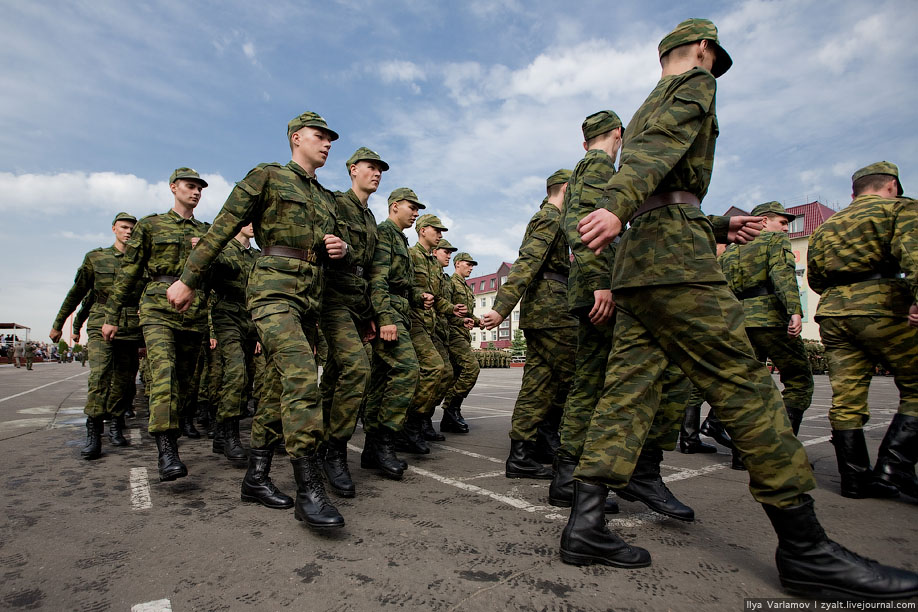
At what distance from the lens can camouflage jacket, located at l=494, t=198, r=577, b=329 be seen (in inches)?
150

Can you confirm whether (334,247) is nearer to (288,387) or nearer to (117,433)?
(288,387)

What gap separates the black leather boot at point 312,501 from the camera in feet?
8.11

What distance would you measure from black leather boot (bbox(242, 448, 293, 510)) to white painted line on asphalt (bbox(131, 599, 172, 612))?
1.14 m

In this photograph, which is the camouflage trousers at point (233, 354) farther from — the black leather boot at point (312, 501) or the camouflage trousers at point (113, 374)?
the black leather boot at point (312, 501)

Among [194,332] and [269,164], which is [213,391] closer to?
[194,332]

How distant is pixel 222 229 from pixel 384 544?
2.04 m

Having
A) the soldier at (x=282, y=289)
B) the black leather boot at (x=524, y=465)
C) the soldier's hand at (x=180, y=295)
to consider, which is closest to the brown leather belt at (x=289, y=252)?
the soldier at (x=282, y=289)

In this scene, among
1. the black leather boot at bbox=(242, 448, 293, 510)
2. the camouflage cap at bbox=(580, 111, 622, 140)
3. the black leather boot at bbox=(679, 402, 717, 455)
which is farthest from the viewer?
the black leather boot at bbox=(679, 402, 717, 455)

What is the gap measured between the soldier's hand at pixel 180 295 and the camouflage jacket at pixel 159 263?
132 cm

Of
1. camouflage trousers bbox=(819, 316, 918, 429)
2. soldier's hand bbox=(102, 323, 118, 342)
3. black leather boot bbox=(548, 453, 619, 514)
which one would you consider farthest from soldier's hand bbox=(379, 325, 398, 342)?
camouflage trousers bbox=(819, 316, 918, 429)

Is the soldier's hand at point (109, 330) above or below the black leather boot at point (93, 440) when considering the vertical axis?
above

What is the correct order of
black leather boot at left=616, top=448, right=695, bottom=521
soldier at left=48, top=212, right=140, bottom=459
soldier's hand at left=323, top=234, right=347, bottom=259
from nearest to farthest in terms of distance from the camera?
black leather boot at left=616, top=448, right=695, bottom=521 < soldier's hand at left=323, top=234, right=347, bottom=259 < soldier at left=48, top=212, right=140, bottom=459

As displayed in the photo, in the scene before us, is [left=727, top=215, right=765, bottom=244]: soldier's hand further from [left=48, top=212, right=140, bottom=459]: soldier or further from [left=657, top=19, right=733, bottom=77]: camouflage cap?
[left=48, top=212, right=140, bottom=459]: soldier

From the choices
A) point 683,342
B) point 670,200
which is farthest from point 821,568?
point 670,200
